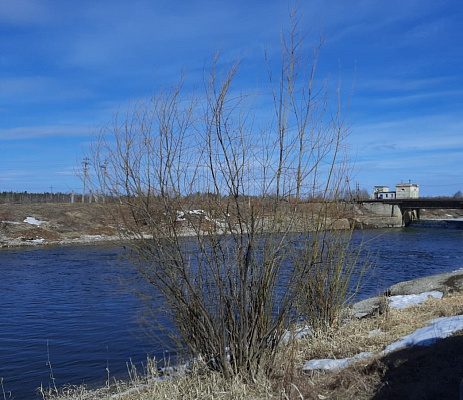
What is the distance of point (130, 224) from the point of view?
19.6 ft

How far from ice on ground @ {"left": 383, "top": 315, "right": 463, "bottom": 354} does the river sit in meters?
2.17

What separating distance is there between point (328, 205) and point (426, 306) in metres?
3.62

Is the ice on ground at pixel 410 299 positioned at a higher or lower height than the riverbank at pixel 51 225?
lower

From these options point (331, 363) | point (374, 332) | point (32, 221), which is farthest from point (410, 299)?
point (32, 221)

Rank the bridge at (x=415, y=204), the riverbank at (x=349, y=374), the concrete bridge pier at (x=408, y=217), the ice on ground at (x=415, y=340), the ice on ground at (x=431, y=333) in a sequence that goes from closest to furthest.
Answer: the riverbank at (x=349, y=374)
the ice on ground at (x=415, y=340)
the ice on ground at (x=431, y=333)
the bridge at (x=415, y=204)
the concrete bridge pier at (x=408, y=217)

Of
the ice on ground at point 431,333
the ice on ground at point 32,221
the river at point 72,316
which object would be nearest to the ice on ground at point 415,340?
the ice on ground at point 431,333

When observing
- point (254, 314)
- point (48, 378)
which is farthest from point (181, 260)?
point (48, 378)

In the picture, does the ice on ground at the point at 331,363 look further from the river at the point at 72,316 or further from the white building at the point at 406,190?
the white building at the point at 406,190

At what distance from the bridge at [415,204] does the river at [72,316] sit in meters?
25.3

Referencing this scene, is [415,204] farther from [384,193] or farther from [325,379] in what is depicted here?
[325,379]

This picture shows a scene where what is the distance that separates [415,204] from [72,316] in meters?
49.1

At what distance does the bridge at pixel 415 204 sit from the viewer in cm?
5090

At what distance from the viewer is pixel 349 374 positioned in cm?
539

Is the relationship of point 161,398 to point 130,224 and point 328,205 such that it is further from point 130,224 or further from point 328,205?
point 328,205
